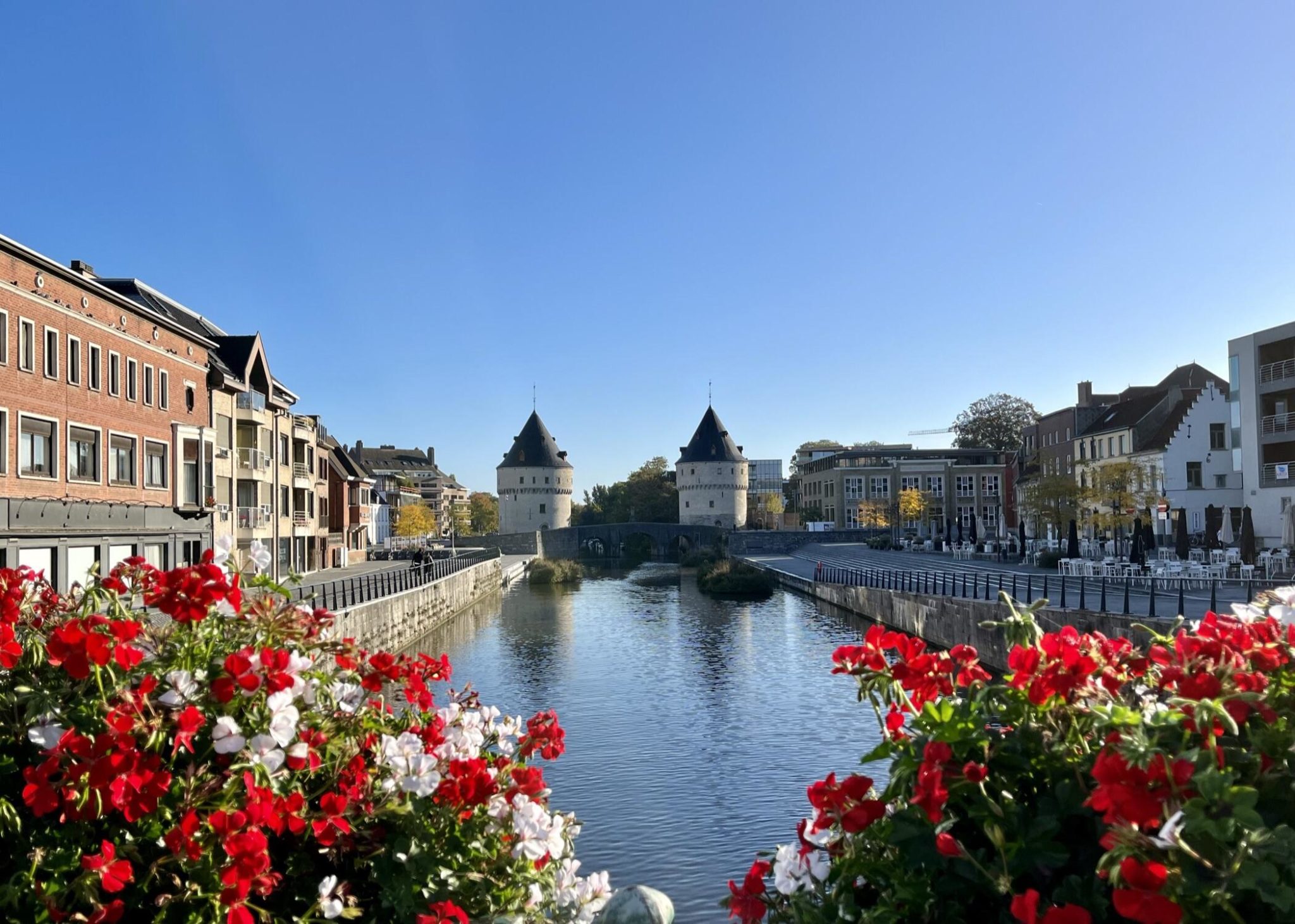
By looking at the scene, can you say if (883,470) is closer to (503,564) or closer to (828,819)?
(503,564)

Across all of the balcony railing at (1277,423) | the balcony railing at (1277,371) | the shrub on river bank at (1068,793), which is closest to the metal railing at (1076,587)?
the balcony railing at (1277,423)

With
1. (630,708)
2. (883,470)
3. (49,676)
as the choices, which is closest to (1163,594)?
(630,708)

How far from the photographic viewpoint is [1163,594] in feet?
74.3

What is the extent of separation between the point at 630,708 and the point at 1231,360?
2987 cm

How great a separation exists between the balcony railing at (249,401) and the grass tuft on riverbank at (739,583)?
22471 millimetres

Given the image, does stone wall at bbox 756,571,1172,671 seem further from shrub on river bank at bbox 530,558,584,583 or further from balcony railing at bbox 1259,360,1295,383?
shrub on river bank at bbox 530,558,584,583

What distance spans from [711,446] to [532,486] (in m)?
18.7

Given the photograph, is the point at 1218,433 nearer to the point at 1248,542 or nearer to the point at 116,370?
the point at 1248,542

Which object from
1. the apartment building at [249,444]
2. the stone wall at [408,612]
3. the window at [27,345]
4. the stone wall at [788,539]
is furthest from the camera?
the stone wall at [788,539]

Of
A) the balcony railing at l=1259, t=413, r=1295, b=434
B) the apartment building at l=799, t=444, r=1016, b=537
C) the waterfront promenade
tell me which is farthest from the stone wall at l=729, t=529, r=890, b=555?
the balcony railing at l=1259, t=413, r=1295, b=434

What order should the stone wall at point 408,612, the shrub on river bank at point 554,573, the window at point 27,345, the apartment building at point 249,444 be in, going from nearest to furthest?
the window at point 27,345, the stone wall at point 408,612, the apartment building at point 249,444, the shrub on river bank at point 554,573

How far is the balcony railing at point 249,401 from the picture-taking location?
38.1 metres

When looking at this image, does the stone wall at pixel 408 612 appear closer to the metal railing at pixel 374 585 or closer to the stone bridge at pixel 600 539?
the metal railing at pixel 374 585

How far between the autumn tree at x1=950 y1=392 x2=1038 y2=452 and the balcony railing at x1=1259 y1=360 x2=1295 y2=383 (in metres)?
52.5
